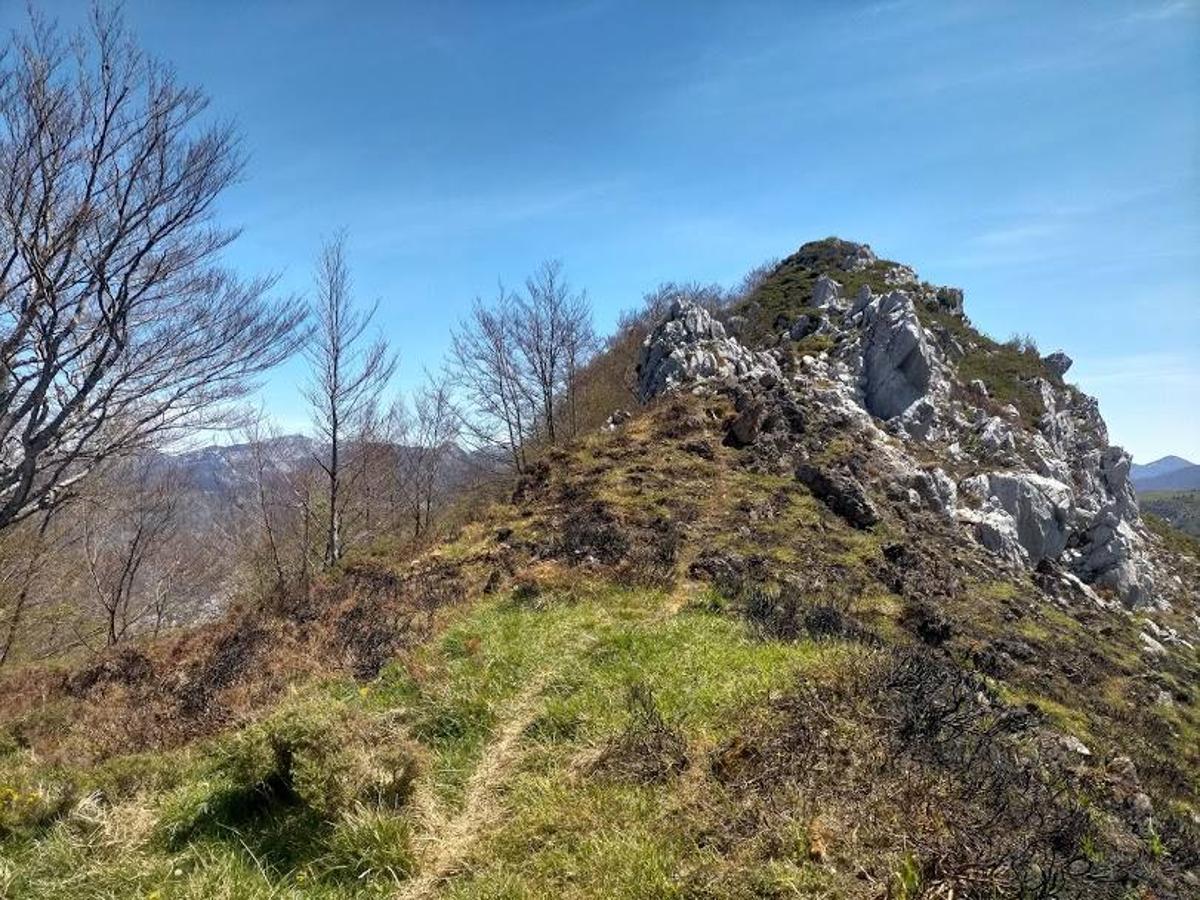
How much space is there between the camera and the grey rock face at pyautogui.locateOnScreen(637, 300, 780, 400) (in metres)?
25.4

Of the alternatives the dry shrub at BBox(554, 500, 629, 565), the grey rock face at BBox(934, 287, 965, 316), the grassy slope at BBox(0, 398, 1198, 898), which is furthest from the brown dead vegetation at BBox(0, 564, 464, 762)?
the grey rock face at BBox(934, 287, 965, 316)

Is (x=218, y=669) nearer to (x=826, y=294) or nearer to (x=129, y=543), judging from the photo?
(x=129, y=543)

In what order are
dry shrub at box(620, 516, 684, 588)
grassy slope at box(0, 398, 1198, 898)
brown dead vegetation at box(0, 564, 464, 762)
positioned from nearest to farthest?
1. grassy slope at box(0, 398, 1198, 898)
2. brown dead vegetation at box(0, 564, 464, 762)
3. dry shrub at box(620, 516, 684, 588)

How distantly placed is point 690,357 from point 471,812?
22.2 m

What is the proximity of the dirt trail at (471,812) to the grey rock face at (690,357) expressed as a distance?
19.2 meters

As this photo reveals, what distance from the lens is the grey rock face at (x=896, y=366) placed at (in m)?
26.7

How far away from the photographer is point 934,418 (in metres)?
26.0

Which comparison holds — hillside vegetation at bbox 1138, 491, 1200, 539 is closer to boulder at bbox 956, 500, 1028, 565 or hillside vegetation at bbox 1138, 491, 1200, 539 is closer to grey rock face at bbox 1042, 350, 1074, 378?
grey rock face at bbox 1042, 350, 1074, 378

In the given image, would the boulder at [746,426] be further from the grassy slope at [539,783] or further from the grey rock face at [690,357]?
the grassy slope at [539,783]

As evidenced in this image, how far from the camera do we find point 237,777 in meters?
5.32

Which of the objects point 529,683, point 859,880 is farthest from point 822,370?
point 859,880

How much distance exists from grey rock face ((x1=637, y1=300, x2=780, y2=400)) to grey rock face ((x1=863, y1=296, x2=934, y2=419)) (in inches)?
155

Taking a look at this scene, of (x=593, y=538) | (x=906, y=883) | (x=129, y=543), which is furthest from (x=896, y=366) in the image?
(x=129, y=543)

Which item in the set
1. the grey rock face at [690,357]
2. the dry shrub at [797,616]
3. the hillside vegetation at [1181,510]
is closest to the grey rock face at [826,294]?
the grey rock face at [690,357]
